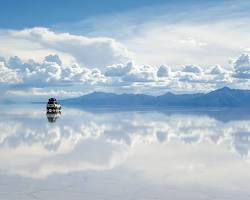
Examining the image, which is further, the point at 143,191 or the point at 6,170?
the point at 6,170

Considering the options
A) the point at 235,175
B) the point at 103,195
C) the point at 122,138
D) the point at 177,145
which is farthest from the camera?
the point at 122,138

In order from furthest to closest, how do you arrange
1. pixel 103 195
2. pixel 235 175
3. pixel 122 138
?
pixel 122 138 < pixel 235 175 < pixel 103 195

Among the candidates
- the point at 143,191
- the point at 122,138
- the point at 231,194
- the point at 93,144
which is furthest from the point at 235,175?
the point at 122,138

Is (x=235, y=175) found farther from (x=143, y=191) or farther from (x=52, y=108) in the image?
(x=52, y=108)

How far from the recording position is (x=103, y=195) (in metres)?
25.7

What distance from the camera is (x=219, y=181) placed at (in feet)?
100

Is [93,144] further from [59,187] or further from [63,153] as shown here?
[59,187]

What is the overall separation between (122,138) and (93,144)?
27.2ft

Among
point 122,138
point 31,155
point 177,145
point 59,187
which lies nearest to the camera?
point 59,187

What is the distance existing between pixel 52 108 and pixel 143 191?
473 ft

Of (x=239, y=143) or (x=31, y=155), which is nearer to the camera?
(x=31, y=155)

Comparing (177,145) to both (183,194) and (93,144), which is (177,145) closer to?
(93,144)

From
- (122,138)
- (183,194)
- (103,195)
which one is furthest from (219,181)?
(122,138)

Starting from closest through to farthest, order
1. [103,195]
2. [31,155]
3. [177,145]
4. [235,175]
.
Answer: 1. [103,195]
2. [235,175]
3. [31,155]
4. [177,145]
